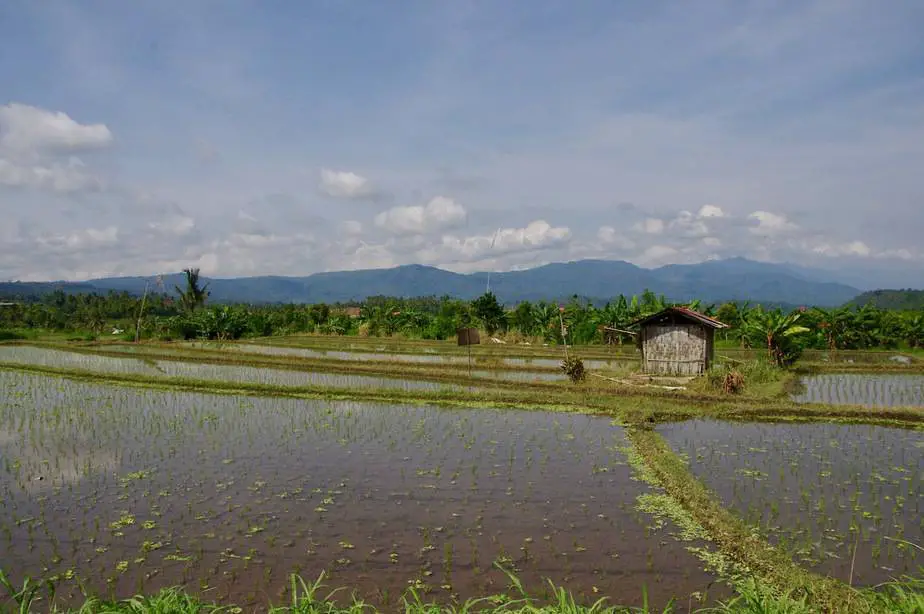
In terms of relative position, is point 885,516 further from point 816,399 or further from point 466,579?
point 816,399

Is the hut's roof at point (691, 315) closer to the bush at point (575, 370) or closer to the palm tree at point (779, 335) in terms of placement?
the bush at point (575, 370)

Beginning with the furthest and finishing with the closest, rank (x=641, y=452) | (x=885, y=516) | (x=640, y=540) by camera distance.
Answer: (x=641, y=452) → (x=885, y=516) → (x=640, y=540)

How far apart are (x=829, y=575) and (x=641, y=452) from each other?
3.99 meters

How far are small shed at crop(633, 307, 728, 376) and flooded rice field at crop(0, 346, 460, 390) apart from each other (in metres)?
6.02

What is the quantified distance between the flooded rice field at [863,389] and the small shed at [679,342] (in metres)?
2.62

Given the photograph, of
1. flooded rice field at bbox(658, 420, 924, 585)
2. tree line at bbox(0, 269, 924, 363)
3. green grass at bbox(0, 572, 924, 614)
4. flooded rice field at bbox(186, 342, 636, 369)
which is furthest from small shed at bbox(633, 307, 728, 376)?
green grass at bbox(0, 572, 924, 614)

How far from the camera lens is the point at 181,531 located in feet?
20.8

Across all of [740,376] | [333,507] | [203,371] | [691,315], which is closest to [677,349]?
[691,315]

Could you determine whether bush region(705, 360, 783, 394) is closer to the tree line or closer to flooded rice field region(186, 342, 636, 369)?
the tree line

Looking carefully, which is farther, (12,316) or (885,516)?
(12,316)

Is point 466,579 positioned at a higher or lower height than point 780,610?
lower

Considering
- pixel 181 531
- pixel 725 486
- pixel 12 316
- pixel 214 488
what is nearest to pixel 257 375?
pixel 214 488

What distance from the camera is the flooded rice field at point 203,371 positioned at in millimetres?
16609

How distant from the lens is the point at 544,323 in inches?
1151
